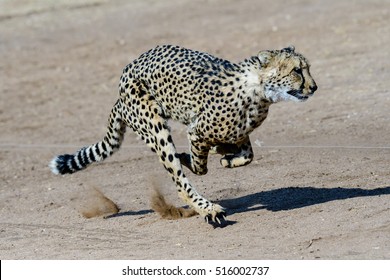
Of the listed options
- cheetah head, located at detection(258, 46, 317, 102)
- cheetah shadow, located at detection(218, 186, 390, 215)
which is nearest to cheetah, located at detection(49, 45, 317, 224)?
cheetah head, located at detection(258, 46, 317, 102)

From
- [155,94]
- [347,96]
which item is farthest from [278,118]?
[155,94]

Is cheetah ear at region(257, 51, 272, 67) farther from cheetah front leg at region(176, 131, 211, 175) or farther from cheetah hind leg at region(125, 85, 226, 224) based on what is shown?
cheetah hind leg at region(125, 85, 226, 224)

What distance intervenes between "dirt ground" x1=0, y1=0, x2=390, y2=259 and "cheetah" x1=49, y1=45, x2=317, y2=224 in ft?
1.60

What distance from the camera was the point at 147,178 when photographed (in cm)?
1028

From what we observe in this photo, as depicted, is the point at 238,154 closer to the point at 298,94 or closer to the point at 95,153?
the point at 298,94

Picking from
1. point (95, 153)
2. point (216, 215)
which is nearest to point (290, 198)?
point (216, 215)

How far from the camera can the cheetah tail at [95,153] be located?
925 cm

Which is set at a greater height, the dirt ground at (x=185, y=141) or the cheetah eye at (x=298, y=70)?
the cheetah eye at (x=298, y=70)

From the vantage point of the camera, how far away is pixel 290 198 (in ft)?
29.6

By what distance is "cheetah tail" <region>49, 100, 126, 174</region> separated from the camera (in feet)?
30.3

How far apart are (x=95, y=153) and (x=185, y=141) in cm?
253

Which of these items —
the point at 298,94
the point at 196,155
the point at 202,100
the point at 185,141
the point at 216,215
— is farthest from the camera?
the point at 185,141

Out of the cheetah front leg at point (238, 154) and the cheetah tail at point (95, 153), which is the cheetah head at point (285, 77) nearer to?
the cheetah front leg at point (238, 154)

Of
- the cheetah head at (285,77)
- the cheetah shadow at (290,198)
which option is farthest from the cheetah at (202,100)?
the cheetah shadow at (290,198)
